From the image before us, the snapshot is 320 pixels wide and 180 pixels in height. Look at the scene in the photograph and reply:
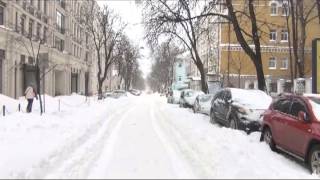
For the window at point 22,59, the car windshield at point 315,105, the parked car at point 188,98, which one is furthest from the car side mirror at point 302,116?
the window at point 22,59

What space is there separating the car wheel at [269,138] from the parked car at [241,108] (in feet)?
8.18

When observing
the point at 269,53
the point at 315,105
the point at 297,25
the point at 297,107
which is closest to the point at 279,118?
the point at 297,107

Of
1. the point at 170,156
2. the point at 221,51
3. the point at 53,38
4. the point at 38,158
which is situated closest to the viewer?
the point at 38,158

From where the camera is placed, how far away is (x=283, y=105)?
512 inches

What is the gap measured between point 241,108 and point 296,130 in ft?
18.4

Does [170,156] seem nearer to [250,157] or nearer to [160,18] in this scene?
[250,157]

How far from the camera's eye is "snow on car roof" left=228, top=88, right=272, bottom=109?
17234mm

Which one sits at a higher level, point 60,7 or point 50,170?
point 60,7

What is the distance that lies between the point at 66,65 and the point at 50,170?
179 ft

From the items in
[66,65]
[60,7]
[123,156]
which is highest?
[60,7]

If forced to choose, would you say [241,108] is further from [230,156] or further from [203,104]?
[203,104]

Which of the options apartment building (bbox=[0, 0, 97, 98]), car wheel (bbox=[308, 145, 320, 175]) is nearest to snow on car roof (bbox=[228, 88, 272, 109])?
car wheel (bbox=[308, 145, 320, 175])

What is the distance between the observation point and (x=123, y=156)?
11.5 metres

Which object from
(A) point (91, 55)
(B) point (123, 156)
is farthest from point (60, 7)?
(B) point (123, 156)
